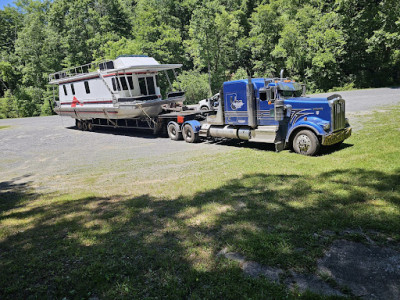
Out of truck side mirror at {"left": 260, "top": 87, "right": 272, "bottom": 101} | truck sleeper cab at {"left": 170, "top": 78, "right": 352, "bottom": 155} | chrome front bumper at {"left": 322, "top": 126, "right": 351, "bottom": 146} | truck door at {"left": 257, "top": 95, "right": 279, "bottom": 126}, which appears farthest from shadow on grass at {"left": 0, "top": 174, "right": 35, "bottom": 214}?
chrome front bumper at {"left": 322, "top": 126, "right": 351, "bottom": 146}

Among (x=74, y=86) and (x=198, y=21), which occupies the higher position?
(x=198, y=21)

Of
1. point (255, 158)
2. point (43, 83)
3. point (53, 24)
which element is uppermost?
point (53, 24)

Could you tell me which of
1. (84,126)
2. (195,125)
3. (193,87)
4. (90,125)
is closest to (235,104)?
(195,125)

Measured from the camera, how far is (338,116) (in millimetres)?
9406

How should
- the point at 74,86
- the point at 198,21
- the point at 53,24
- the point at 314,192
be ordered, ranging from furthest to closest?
the point at 53,24
the point at 198,21
the point at 74,86
the point at 314,192

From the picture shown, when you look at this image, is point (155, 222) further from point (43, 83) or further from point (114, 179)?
point (43, 83)

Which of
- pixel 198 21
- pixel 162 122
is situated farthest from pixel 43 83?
pixel 162 122

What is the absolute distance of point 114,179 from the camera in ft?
27.2

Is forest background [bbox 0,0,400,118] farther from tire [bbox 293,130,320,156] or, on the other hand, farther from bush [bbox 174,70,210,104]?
tire [bbox 293,130,320,156]

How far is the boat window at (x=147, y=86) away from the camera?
16.4 metres

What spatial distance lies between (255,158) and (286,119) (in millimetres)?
1943

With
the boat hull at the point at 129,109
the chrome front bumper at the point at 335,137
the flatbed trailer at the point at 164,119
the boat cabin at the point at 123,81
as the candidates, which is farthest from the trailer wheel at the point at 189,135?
the chrome front bumper at the point at 335,137

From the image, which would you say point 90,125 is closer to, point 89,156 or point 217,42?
point 89,156

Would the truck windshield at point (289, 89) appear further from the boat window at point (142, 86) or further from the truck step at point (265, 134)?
the boat window at point (142, 86)
